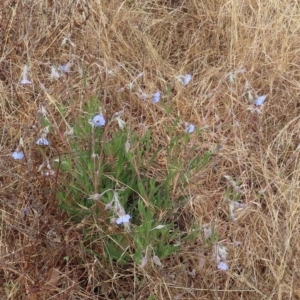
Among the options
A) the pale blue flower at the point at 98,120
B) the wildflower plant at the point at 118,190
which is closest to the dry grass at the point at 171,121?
the wildflower plant at the point at 118,190

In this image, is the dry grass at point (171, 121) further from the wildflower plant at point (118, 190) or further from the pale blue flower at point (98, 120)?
the pale blue flower at point (98, 120)

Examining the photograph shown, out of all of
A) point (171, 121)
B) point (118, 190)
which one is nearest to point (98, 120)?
point (118, 190)

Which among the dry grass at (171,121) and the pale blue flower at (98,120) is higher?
the pale blue flower at (98,120)

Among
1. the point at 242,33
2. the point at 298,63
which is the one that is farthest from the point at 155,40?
the point at 298,63

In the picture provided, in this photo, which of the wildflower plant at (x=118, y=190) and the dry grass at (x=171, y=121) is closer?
the wildflower plant at (x=118, y=190)

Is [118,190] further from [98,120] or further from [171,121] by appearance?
[171,121]

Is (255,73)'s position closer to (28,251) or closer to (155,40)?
(155,40)

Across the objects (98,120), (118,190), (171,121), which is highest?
(98,120)

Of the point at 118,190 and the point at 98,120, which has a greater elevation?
the point at 98,120

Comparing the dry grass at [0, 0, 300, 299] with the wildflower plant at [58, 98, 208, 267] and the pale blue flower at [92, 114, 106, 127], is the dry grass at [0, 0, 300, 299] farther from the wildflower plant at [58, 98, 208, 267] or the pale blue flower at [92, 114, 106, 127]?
the pale blue flower at [92, 114, 106, 127]
